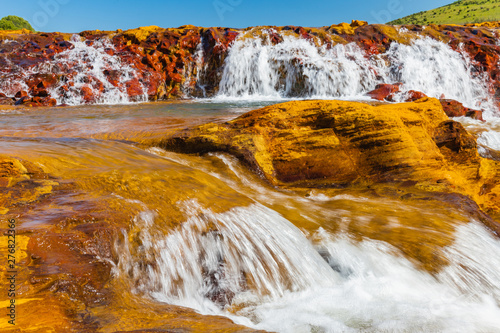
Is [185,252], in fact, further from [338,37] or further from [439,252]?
[338,37]

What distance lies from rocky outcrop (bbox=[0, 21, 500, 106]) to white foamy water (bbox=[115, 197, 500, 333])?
1522 centimetres

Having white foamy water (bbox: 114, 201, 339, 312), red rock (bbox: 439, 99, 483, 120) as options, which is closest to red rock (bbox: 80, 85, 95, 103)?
red rock (bbox: 439, 99, 483, 120)

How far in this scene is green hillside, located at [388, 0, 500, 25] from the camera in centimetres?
5538

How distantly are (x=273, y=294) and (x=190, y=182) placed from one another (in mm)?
1600

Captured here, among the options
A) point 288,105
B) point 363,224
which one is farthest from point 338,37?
point 363,224

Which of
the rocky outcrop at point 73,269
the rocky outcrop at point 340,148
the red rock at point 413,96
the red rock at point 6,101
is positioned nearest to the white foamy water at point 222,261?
the rocky outcrop at point 73,269

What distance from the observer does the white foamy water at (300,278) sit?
2.79 m

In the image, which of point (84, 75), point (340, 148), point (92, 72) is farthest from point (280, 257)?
point (92, 72)

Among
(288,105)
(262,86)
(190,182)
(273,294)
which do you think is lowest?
(273,294)

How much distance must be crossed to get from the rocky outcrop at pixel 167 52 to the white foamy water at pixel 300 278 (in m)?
15.2

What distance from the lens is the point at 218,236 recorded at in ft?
10.9

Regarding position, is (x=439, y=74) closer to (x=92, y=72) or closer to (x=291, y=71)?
(x=291, y=71)

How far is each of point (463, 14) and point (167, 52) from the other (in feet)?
189

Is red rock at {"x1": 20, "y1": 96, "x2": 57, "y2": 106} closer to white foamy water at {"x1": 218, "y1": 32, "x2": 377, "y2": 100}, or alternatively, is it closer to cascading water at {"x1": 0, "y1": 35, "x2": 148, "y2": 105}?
cascading water at {"x1": 0, "y1": 35, "x2": 148, "y2": 105}
